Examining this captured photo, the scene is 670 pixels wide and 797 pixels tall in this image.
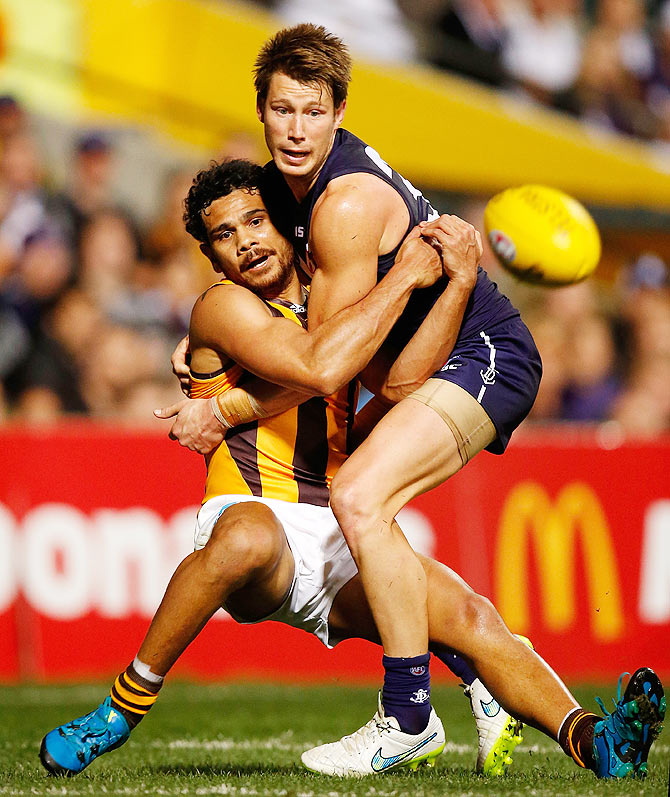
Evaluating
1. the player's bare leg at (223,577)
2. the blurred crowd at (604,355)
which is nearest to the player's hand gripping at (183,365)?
the player's bare leg at (223,577)

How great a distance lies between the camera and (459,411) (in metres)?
4.54

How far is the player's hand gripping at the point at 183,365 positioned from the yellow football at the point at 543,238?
4.38 ft

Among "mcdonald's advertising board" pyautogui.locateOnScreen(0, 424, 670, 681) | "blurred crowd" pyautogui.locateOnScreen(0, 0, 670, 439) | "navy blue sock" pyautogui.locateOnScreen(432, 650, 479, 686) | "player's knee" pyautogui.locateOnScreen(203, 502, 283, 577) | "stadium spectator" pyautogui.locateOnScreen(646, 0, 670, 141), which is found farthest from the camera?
"stadium spectator" pyautogui.locateOnScreen(646, 0, 670, 141)

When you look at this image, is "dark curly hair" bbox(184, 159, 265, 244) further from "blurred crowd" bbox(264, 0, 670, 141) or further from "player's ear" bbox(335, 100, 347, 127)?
"blurred crowd" bbox(264, 0, 670, 141)

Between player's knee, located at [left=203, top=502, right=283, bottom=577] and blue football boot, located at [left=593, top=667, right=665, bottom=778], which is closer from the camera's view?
blue football boot, located at [left=593, top=667, right=665, bottom=778]

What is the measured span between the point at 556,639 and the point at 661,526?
3.45 ft

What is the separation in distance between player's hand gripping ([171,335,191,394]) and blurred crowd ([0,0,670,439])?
16.1 feet

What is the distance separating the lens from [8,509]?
27.5ft

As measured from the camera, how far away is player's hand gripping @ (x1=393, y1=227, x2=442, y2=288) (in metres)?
4.54

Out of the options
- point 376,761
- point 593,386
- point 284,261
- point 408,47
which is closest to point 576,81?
point 408,47

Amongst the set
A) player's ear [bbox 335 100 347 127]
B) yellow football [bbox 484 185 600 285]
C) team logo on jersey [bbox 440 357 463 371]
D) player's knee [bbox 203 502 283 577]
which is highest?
player's ear [bbox 335 100 347 127]

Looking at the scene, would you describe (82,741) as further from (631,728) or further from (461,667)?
(631,728)

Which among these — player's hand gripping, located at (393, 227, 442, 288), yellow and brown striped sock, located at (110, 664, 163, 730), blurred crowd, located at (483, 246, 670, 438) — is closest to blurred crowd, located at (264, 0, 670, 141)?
blurred crowd, located at (483, 246, 670, 438)

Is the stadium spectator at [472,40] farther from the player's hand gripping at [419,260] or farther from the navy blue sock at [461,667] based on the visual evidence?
the navy blue sock at [461,667]
